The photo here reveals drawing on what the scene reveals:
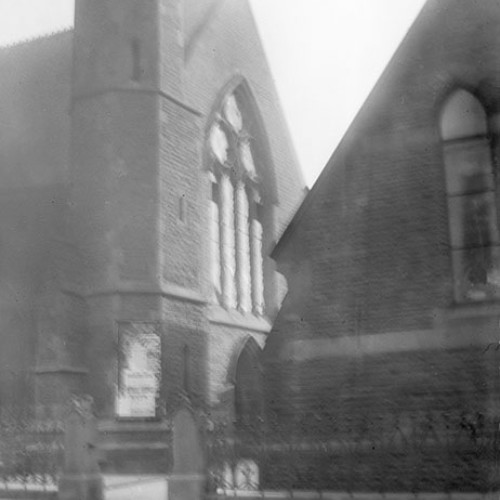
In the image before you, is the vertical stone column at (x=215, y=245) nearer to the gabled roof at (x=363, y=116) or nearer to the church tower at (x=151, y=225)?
the church tower at (x=151, y=225)

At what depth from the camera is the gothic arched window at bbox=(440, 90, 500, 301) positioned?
33.7 ft

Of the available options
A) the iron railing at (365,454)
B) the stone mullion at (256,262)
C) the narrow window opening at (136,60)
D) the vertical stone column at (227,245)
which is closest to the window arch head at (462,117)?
the iron railing at (365,454)

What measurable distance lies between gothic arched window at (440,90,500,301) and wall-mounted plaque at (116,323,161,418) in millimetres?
7730

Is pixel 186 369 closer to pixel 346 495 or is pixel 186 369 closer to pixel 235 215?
pixel 235 215

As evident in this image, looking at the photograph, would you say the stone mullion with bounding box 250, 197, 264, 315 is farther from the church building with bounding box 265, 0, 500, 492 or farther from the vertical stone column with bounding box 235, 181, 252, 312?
the church building with bounding box 265, 0, 500, 492

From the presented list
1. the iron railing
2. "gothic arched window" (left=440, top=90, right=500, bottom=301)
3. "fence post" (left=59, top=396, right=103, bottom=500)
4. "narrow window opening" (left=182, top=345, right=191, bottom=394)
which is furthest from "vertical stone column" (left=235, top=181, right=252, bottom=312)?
"gothic arched window" (left=440, top=90, right=500, bottom=301)

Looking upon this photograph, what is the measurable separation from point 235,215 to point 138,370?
6.61m

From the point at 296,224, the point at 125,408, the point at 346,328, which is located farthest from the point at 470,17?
the point at 125,408

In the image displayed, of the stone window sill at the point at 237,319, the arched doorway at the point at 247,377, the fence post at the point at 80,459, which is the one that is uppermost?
the stone window sill at the point at 237,319

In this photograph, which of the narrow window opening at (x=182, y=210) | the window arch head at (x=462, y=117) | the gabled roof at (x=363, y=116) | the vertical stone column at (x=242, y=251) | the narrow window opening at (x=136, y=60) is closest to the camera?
the window arch head at (x=462, y=117)

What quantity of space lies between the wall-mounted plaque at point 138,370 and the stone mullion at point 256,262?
5891 mm

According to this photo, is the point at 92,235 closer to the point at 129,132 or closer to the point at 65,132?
the point at 129,132

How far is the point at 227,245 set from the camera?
2095 cm

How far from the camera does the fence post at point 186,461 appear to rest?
9766mm
